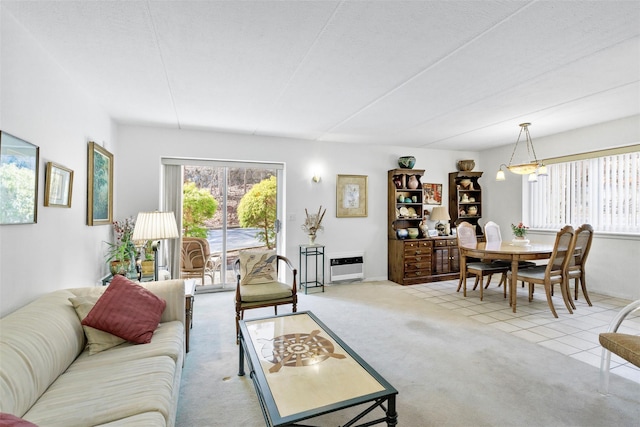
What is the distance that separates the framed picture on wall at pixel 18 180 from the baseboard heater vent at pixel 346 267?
3951mm

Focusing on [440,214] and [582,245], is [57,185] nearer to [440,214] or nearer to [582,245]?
[440,214]

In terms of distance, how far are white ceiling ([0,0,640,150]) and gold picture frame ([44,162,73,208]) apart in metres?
0.84

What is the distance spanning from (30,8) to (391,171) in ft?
16.0

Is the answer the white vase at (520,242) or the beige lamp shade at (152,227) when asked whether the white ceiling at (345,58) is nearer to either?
the beige lamp shade at (152,227)

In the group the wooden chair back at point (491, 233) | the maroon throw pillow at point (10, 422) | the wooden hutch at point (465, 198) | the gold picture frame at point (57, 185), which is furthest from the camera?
the wooden hutch at point (465, 198)

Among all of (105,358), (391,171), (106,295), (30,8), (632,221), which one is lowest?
(105,358)

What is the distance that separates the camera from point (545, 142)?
514cm

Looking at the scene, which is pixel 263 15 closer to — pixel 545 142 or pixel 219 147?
pixel 219 147

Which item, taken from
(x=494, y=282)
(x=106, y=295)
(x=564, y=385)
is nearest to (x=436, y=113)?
(x=564, y=385)

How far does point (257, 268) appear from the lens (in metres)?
3.50

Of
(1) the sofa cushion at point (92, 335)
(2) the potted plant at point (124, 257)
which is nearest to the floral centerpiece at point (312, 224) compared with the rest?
(2) the potted plant at point (124, 257)

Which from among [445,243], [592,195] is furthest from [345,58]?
[592,195]

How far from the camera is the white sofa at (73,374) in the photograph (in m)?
1.32

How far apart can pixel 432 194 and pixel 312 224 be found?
2.56 m
